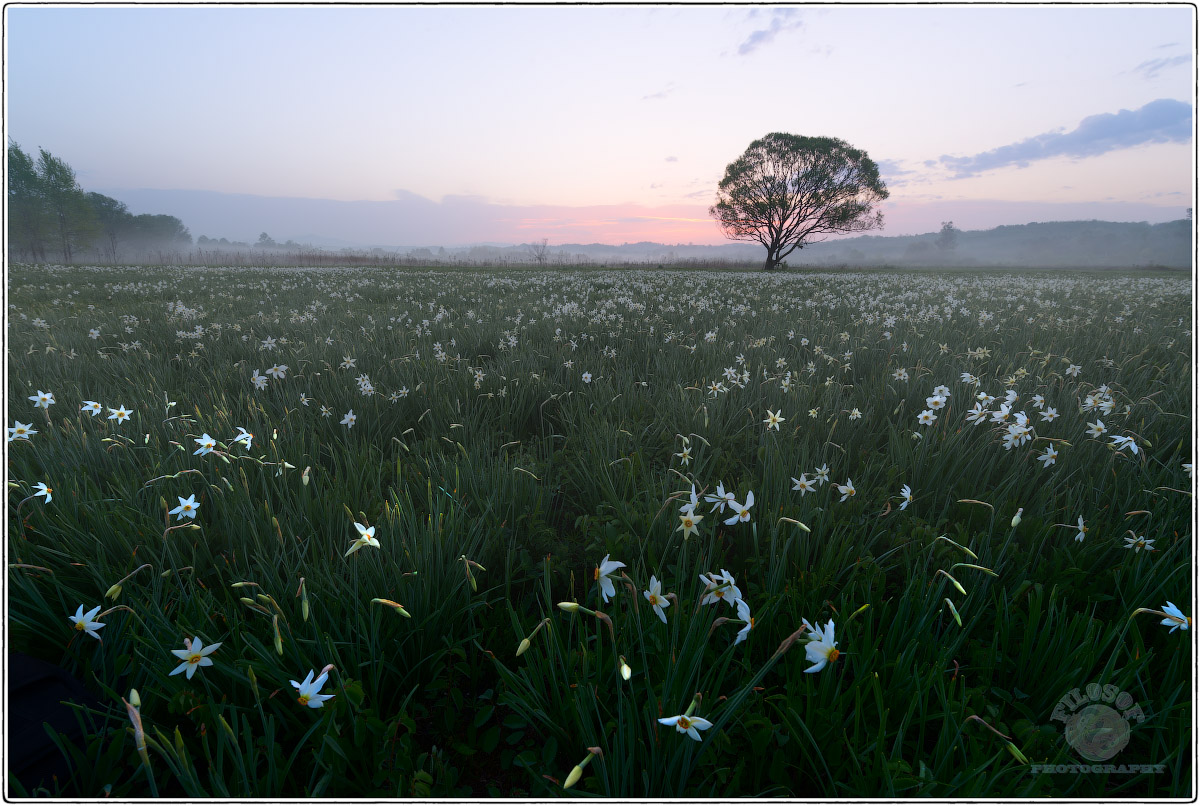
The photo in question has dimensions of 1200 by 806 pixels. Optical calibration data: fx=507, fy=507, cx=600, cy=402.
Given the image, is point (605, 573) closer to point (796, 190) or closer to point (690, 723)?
point (690, 723)

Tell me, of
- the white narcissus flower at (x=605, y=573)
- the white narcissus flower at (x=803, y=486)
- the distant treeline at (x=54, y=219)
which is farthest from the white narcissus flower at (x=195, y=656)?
Answer: the distant treeline at (x=54, y=219)

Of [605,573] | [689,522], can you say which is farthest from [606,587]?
[689,522]

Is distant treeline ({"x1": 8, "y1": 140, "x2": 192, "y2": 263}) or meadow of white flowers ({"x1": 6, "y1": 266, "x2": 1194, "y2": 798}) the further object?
distant treeline ({"x1": 8, "y1": 140, "x2": 192, "y2": 263})

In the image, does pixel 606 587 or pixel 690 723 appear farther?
pixel 606 587

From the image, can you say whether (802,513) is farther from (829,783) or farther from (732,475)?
(829,783)

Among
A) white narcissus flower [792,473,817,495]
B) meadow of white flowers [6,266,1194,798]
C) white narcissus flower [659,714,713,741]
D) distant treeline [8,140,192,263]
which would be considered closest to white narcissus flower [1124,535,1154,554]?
meadow of white flowers [6,266,1194,798]

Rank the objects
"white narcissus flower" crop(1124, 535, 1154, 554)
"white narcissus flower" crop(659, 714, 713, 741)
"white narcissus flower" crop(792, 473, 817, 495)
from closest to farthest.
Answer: "white narcissus flower" crop(659, 714, 713, 741) → "white narcissus flower" crop(1124, 535, 1154, 554) → "white narcissus flower" crop(792, 473, 817, 495)

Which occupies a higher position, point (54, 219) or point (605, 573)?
point (54, 219)

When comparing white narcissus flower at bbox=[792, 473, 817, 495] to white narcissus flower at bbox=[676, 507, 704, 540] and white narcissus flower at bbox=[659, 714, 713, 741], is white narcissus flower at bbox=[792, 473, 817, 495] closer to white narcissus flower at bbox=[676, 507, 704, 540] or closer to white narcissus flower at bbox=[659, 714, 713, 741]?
white narcissus flower at bbox=[676, 507, 704, 540]

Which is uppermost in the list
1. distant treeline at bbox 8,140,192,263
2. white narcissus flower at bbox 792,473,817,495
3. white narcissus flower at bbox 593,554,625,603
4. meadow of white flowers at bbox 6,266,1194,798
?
distant treeline at bbox 8,140,192,263

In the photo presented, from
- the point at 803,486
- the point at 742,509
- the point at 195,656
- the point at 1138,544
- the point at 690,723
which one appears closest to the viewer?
the point at 690,723

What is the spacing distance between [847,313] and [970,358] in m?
3.50

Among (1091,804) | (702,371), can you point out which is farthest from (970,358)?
(1091,804)

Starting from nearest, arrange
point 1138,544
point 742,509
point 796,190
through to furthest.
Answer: point 742,509 < point 1138,544 < point 796,190
